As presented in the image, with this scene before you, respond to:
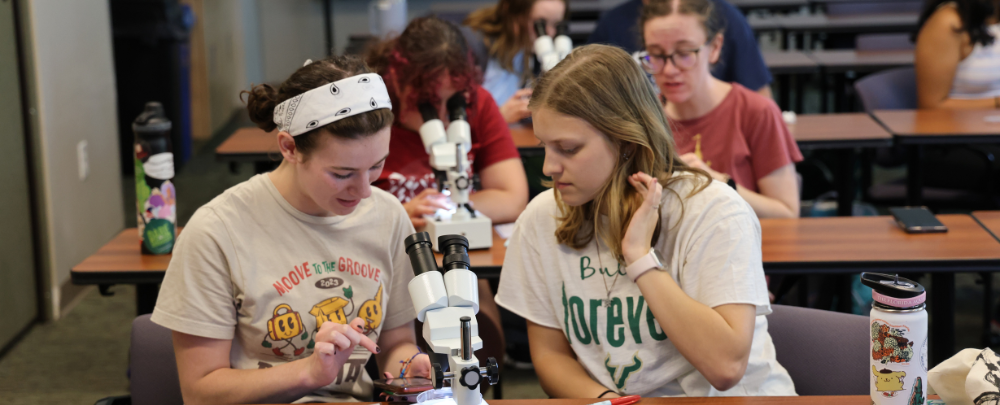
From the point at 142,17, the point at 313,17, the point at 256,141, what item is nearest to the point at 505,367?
the point at 256,141

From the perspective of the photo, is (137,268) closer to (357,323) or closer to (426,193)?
(426,193)

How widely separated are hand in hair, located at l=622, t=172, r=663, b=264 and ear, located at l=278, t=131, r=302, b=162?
Result: 563 mm

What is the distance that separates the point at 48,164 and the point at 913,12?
583cm

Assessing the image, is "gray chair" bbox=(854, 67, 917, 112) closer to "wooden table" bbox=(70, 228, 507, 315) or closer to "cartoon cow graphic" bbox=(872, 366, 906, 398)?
"wooden table" bbox=(70, 228, 507, 315)

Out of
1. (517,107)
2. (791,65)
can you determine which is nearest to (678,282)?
(517,107)

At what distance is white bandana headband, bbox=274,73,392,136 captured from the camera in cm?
145

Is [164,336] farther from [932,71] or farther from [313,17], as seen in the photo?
[313,17]

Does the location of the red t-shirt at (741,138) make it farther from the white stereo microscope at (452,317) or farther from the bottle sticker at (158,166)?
the white stereo microscope at (452,317)

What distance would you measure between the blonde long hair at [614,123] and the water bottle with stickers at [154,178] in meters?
1.00

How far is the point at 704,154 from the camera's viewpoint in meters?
2.42

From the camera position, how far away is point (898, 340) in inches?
45.1

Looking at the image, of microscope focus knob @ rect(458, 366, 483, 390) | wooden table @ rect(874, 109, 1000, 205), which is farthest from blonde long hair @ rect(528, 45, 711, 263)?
wooden table @ rect(874, 109, 1000, 205)

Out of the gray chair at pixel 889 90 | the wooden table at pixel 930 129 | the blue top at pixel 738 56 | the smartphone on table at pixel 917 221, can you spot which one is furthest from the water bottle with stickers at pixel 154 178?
the gray chair at pixel 889 90

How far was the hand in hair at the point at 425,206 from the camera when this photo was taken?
2.20 meters
